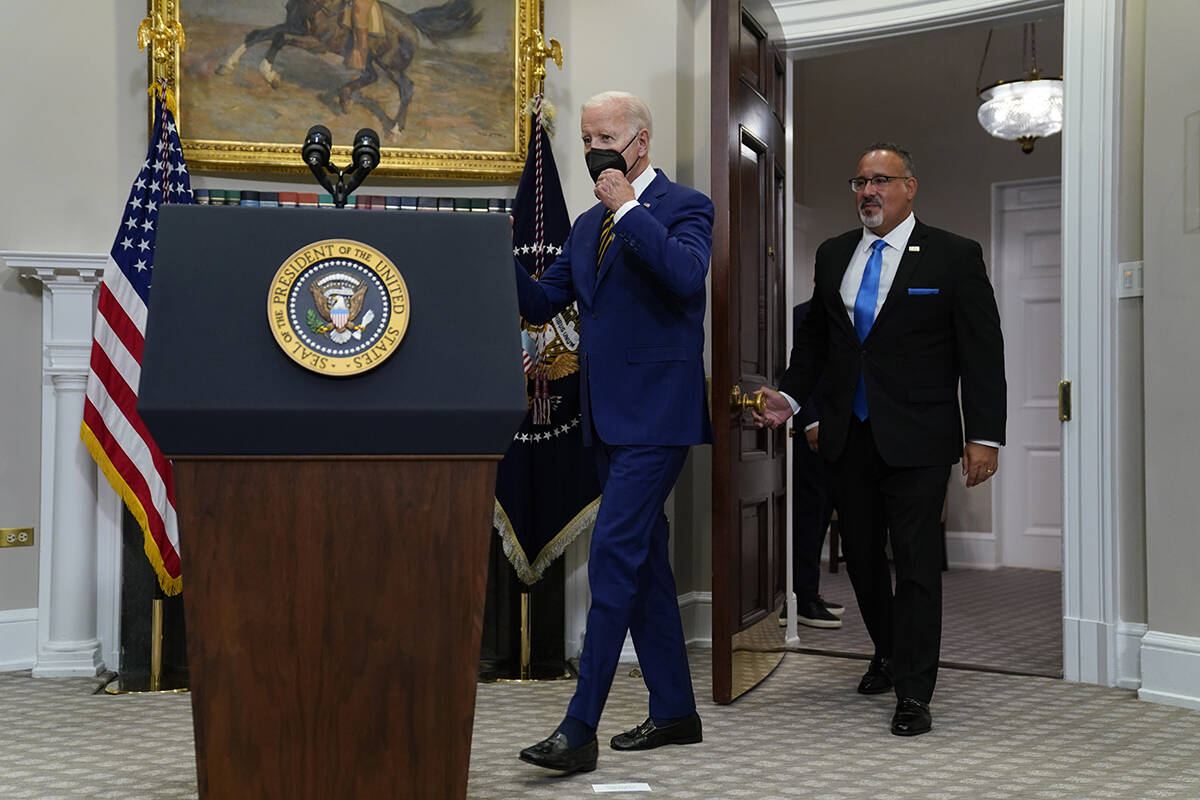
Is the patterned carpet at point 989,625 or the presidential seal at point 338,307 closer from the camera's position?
the presidential seal at point 338,307

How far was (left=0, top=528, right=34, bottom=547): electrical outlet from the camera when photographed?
405 cm

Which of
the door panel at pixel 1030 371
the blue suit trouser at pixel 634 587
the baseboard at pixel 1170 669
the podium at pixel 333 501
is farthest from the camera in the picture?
the door panel at pixel 1030 371

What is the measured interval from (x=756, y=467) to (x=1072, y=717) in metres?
1.22

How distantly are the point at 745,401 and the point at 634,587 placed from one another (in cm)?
89

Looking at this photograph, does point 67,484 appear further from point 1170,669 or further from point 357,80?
point 1170,669

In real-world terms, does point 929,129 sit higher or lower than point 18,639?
higher

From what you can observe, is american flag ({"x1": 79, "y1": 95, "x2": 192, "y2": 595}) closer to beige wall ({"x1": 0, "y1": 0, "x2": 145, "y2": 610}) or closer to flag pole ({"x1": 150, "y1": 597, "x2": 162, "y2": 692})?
flag pole ({"x1": 150, "y1": 597, "x2": 162, "y2": 692})

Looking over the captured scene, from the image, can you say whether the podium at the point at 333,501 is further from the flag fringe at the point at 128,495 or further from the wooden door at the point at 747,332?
the flag fringe at the point at 128,495

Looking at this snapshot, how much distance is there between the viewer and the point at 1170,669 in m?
3.65

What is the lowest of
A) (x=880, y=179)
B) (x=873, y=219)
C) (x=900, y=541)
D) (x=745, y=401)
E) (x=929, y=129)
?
(x=900, y=541)

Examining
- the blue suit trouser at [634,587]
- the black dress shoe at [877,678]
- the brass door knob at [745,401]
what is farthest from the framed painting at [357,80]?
the black dress shoe at [877,678]

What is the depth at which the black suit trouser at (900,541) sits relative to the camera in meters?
3.34

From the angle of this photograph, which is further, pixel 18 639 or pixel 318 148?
pixel 18 639

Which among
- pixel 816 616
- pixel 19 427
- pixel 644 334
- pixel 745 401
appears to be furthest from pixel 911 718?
pixel 19 427
